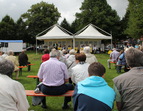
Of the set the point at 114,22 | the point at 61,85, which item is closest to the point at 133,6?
the point at 114,22

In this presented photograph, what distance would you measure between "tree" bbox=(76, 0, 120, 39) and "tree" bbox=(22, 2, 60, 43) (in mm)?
6003

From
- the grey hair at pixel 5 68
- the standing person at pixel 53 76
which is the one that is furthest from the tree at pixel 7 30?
the grey hair at pixel 5 68

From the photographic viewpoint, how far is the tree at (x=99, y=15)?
39.7 m

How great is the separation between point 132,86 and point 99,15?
125 ft

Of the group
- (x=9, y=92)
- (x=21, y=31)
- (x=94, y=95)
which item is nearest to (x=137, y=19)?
(x=21, y=31)

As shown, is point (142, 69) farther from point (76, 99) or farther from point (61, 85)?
point (61, 85)

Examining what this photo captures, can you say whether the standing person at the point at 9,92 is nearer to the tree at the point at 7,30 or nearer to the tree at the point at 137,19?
the tree at the point at 137,19

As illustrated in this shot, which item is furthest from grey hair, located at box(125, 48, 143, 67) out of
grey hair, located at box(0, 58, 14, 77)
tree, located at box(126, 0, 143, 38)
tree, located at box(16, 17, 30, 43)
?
tree, located at box(16, 17, 30, 43)

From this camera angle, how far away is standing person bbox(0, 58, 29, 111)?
2.58 meters

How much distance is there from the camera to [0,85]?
2623 millimetres

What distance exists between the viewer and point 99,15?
1554 inches

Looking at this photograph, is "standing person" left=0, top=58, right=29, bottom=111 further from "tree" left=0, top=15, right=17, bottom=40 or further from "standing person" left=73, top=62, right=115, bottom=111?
"tree" left=0, top=15, right=17, bottom=40

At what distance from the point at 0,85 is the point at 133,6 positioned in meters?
33.5

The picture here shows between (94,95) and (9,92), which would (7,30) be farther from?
(94,95)
